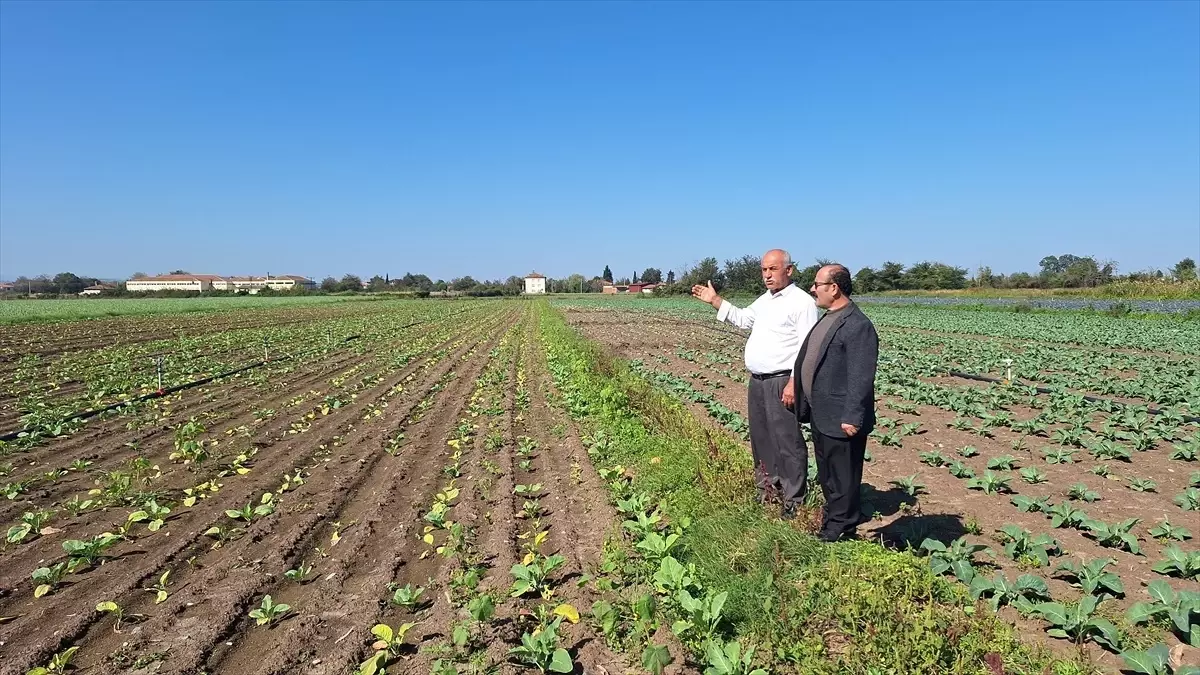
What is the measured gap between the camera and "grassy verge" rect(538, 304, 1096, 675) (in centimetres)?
270

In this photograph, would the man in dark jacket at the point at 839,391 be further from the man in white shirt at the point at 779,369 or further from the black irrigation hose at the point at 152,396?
the black irrigation hose at the point at 152,396

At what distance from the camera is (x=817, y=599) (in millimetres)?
3162

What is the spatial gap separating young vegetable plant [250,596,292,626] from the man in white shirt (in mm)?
3167

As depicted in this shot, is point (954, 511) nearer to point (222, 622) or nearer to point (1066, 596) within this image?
point (1066, 596)

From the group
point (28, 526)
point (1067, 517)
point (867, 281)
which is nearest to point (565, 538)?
point (1067, 517)

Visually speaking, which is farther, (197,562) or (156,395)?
(156,395)

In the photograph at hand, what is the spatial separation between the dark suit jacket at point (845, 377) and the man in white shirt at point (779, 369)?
337 mm

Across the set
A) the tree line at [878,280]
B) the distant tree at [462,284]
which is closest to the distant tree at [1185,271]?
the tree line at [878,280]

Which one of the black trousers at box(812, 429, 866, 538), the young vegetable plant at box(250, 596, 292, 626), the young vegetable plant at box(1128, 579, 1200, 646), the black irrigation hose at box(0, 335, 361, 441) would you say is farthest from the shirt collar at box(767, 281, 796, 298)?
the black irrigation hose at box(0, 335, 361, 441)

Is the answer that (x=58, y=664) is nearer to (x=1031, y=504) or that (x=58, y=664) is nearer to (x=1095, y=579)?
(x=1095, y=579)

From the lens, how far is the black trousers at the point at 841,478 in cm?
382

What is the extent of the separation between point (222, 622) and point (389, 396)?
762cm

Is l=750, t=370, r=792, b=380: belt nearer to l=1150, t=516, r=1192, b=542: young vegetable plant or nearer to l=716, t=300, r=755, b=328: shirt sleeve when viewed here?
l=716, t=300, r=755, b=328: shirt sleeve

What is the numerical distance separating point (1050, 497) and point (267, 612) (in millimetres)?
5965
